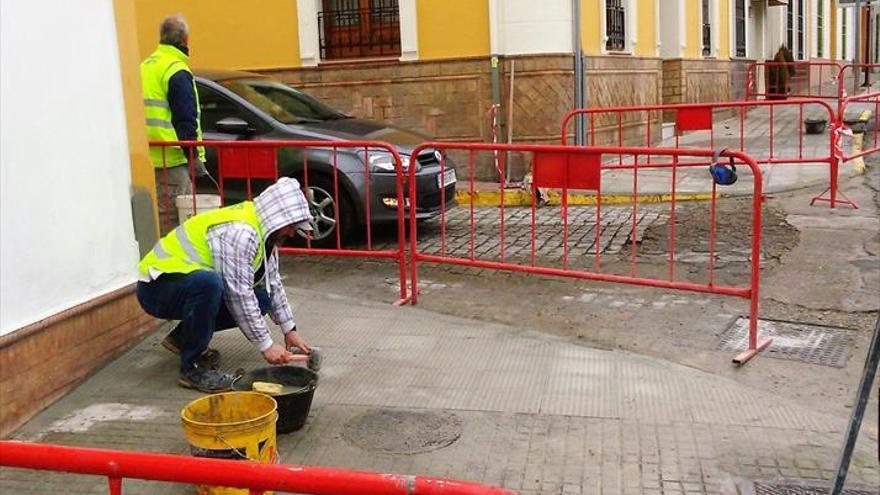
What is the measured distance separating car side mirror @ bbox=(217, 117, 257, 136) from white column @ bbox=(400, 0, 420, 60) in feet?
15.5

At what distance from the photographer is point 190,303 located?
455cm

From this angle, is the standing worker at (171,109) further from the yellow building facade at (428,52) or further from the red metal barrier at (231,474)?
the yellow building facade at (428,52)

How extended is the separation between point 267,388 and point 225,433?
2.71 feet

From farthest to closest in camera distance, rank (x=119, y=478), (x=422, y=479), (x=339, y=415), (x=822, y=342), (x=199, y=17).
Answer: (x=199, y=17)
(x=822, y=342)
(x=339, y=415)
(x=119, y=478)
(x=422, y=479)

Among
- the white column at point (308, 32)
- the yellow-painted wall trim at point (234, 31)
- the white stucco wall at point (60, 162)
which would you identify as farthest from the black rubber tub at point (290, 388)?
the yellow-painted wall trim at point (234, 31)

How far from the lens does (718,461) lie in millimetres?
4004

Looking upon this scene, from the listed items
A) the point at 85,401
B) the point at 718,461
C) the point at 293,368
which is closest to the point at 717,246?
the point at 718,461

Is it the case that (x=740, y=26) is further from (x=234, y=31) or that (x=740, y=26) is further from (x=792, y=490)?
(x=792, y=490)

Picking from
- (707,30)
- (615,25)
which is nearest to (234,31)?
(615,25)

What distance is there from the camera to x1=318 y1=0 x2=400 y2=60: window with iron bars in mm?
13188

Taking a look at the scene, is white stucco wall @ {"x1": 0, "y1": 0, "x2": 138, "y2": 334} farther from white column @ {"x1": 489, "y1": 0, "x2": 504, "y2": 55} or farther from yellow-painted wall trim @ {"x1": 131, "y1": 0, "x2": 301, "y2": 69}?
yellow-painted wall trim @ {"x1": 131, "y1": 0, "x2": 301, "y2": 69}

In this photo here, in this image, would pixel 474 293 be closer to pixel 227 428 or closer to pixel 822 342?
pixel 822 342

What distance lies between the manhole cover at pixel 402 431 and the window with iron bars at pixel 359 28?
9356 mm

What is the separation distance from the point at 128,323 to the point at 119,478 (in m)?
3.42
